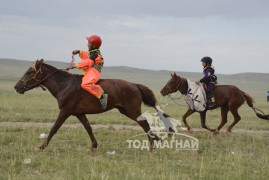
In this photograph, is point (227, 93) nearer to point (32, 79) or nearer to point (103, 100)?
point (103, 100)

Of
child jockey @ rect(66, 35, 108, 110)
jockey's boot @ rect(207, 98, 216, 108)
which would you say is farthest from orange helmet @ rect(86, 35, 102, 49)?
jockey's boot @ rect(207, 98, 216, 108)

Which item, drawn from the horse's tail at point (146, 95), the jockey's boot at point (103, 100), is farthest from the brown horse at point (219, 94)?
the jockey's boot at point (103, 100)

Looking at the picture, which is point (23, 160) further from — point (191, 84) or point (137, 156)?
point (191, 84)

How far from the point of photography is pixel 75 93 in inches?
346

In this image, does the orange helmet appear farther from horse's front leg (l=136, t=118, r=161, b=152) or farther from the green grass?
the green grass

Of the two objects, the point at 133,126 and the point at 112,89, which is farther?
the point at 133,126

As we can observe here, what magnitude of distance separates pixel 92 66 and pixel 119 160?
2.34m

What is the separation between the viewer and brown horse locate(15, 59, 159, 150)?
8.76 m

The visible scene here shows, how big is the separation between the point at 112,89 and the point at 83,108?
0.79 meters

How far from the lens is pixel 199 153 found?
887cm

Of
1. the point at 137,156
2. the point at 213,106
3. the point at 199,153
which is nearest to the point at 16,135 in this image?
the point at 137,156

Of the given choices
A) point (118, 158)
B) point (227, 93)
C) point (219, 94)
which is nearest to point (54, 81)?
point (118, 158)

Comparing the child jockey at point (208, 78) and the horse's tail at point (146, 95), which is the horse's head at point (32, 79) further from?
the child jockey at point (208, 78)

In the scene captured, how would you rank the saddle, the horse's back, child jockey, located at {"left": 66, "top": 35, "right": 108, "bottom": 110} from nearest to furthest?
child jockey, located at {"left": 66, "top": 35, "right": 108, "bottom": 110}, the saddle, the horse's back
